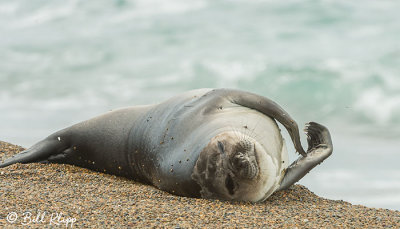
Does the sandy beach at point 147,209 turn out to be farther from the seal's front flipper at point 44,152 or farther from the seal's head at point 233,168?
the seal's front flipper at point 44,152

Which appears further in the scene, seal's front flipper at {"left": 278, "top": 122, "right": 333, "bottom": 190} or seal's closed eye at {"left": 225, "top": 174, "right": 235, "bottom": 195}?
seal's front flipper at {"left": 278, "top": 122, "right": 333, "bottom": 190}

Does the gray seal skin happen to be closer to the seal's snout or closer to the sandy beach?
the seal's snout

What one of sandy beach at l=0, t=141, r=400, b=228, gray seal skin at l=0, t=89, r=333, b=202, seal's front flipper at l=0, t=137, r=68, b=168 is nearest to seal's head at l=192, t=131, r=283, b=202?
gray seal skin at l=0, t=89, r=333, b=202

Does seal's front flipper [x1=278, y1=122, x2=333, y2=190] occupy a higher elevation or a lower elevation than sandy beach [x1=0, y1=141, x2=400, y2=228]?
higher

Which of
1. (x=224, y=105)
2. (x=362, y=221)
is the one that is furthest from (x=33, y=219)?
(x=362, y=221)

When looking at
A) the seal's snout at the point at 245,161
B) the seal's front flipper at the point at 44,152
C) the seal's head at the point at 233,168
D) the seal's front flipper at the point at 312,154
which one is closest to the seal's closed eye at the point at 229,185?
the seal's head at the point at 233,168

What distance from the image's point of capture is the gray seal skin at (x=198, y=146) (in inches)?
229

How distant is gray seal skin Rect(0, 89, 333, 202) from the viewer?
5.82m

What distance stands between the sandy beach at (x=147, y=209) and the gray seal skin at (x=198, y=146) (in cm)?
22

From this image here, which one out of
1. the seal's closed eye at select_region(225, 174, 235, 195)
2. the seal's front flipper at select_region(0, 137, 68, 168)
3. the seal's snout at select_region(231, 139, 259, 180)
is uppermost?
the seal's snout at select_region(231, 139, 259, 180)

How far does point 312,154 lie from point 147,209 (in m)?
2.69

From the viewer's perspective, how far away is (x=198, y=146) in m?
6.14

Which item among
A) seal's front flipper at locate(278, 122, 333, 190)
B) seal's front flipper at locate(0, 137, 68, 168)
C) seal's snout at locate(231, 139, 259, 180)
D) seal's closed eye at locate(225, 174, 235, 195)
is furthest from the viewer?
seal's front flipper at locate(0, 137, 68, 168)

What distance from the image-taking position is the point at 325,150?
750 centimetres
